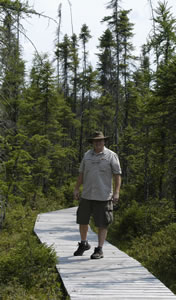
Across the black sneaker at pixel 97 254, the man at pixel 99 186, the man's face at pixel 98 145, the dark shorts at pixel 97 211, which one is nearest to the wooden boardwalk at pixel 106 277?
the black sneaker at pixel 97 254

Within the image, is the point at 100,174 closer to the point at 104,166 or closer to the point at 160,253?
the point at 104,166

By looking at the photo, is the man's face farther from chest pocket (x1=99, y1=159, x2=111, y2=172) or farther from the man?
chest pocket (x1=99, y1=159, x2=111, y2=172)

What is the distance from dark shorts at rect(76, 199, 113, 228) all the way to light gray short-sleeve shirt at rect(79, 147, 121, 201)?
0.14 metres

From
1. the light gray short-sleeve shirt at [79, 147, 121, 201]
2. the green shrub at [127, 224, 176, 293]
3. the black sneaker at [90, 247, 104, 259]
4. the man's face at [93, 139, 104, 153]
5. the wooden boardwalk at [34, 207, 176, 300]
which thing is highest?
the man's face at [93, 139, 104, 153]

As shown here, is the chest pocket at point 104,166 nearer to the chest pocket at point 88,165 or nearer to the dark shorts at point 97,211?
the chest pocket at point 88,165

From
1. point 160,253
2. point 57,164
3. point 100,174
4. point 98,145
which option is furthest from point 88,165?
point 57,164

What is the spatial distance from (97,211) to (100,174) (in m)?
0.69

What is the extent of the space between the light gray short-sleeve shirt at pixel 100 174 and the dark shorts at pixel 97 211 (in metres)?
0.14

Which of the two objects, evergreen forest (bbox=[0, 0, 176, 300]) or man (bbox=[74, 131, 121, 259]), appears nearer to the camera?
evergreen forest (bbox=[0, 0, 176, 300])

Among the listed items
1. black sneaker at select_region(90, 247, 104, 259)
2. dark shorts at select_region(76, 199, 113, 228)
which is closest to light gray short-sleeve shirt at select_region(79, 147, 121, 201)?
dark shorts at select_region(76, 199, 113, 228)

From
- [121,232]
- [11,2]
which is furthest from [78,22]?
[121,232]

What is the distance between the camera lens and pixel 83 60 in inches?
1227

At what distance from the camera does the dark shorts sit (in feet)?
18.3

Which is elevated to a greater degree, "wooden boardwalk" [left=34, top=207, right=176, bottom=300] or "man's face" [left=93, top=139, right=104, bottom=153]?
"man's face" [left=93, top=139, right=104, bottom=153]
